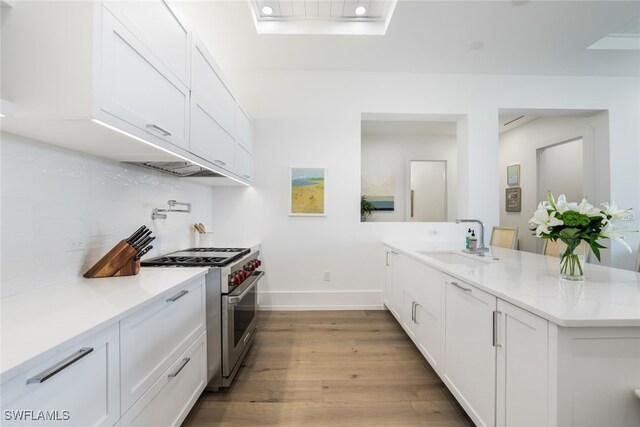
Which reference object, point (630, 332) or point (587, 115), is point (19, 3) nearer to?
point (630, 332)

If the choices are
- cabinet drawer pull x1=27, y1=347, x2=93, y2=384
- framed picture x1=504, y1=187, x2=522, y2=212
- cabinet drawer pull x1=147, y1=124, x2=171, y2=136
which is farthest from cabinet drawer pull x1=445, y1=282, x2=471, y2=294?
framed picture x1=504, y1=187, x2=522, y2=212

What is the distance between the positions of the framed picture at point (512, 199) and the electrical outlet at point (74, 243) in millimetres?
6095

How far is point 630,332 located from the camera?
0.87 meters

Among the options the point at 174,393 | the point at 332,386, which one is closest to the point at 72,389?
the point at 174,393

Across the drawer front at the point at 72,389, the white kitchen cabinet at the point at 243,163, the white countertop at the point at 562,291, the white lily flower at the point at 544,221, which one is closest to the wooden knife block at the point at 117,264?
the drawer front at the point at 72,389

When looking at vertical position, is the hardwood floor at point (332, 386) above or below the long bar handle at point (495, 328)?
below

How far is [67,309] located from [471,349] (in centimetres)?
177

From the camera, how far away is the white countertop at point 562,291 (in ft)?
2.82

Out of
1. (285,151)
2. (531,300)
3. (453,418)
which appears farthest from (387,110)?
(453,418)

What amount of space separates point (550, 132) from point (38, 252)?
6.10 metres

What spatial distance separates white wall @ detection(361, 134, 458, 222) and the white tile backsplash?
3.94 metres

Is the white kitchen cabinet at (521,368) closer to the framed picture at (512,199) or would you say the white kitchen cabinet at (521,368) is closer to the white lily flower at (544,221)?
the white lily flower at (544,221)

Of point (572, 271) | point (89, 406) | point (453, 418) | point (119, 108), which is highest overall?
point (119, 108)

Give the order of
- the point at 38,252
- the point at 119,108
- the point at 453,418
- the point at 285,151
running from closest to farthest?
the point at 119,108 < the point at 38,252 < the point at 453,418 < the point at 285,151
